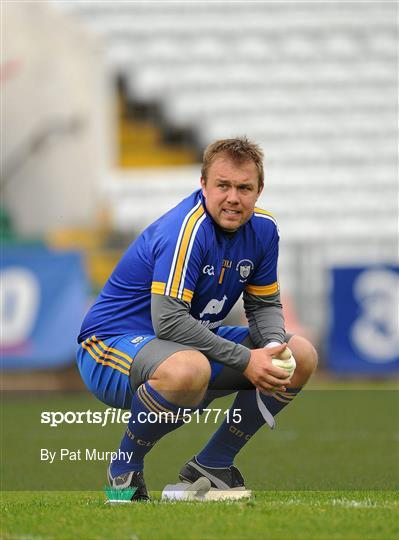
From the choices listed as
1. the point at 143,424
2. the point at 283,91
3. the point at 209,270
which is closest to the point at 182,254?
the point at 209,270

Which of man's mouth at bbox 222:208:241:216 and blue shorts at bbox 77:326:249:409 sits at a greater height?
man's mouth at bbox 222:208:241:216

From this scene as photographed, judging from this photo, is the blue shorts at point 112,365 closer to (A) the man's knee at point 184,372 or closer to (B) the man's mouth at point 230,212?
(A) the man's knee at point 184,372

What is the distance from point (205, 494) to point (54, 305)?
6.71m

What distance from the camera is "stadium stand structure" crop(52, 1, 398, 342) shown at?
16297mm

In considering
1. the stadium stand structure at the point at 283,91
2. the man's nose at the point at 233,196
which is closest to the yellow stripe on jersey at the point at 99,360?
the man's nose at the point at 233,196

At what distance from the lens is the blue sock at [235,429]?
4562mm

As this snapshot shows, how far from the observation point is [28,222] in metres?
14.2

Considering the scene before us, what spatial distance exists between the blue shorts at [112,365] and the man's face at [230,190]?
0.50 metres

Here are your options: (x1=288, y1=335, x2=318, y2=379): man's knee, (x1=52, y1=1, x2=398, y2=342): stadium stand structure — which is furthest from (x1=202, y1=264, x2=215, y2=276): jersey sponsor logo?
(x1=52, y1=1, x2=398, y2=342): stadium stand structure

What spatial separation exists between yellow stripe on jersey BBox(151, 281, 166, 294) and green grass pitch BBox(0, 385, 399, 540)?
2.26 feet

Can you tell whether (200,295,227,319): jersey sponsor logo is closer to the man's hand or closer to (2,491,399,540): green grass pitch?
the man's hand

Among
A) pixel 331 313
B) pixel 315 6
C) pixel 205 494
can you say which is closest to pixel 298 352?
pixel 205 494

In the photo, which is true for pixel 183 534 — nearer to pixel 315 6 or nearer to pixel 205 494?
pixel 205 494

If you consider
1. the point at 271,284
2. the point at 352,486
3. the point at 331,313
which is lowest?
the point at 331,313
